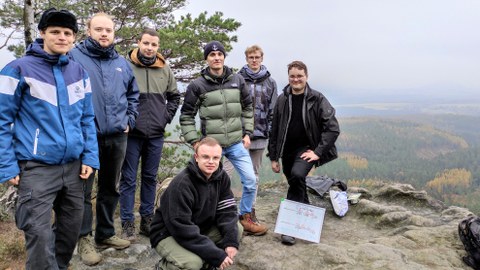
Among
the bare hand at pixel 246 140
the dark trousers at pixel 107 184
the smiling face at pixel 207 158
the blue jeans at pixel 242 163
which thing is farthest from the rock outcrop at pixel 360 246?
the smiling face at pixel 207 158

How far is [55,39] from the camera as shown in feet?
9.62

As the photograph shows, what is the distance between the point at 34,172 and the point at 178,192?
1251 millimetres

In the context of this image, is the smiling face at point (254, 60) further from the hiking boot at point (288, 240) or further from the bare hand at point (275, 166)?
the hiking boot at point (288, 240)

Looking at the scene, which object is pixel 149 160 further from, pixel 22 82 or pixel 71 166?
pixel 22 82

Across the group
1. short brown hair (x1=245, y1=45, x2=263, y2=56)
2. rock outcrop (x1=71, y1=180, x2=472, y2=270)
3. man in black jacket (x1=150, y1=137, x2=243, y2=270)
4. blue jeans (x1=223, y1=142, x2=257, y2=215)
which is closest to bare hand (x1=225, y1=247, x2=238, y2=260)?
man in black jacket (x1=150, y1=137, x2=243, y2=270)

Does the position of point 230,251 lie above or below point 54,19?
below

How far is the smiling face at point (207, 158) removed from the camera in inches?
136

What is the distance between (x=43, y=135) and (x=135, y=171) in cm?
168

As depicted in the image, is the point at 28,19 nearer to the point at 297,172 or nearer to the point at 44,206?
the point at 44,206

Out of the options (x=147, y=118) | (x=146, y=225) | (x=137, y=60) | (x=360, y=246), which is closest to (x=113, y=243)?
(x=146, y=225)

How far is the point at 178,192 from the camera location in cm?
337

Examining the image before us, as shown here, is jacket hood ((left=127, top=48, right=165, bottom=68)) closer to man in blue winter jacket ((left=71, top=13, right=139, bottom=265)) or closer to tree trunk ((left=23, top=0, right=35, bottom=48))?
man in blue winter jacket ((left=71, top=13, right=139, bottom=265))

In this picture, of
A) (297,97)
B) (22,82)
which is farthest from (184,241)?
(297,97)

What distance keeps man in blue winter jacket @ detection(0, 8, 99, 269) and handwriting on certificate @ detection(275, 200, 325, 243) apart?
2926 mm
